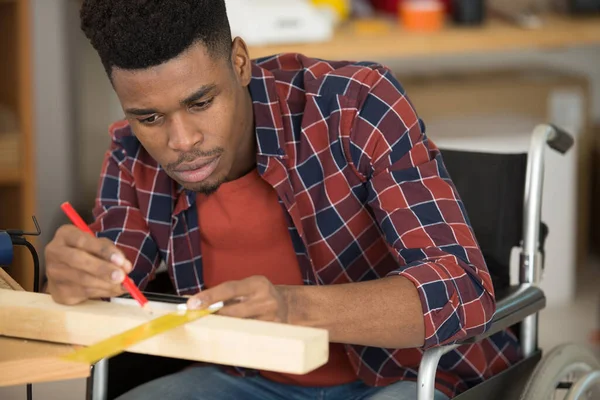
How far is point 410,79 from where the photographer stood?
3.55 m

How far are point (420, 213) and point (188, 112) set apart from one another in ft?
1.14

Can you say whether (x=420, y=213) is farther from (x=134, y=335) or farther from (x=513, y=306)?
(x=134, y=335)

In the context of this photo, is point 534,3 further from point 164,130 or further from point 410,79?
point 164,130

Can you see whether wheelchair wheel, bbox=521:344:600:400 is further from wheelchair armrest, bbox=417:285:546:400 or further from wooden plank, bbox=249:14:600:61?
wooden plank, bbox=249:14:600:61

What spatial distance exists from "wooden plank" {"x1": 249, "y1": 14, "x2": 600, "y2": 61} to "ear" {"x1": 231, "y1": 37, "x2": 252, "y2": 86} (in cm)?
140

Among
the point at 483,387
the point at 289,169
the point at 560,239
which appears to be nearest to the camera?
the point at 483,387

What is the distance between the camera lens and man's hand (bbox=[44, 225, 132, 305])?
1.12m

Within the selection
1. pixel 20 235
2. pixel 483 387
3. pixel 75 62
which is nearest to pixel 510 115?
pixel 75 62

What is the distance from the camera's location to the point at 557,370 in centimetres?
146

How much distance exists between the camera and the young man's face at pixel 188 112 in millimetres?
1266

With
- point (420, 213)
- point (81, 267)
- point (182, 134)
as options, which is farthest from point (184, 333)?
point (420, 213)

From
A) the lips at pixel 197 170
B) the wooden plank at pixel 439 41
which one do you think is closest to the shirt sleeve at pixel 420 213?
the lips at pixel 197 170

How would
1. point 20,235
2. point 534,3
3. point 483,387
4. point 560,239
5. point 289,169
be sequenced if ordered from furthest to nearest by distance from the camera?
1. point 534,3
2. point 560,239
3. point 289,169
4. point 483,387
5. point 20,235

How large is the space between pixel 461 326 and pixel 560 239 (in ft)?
5.94
